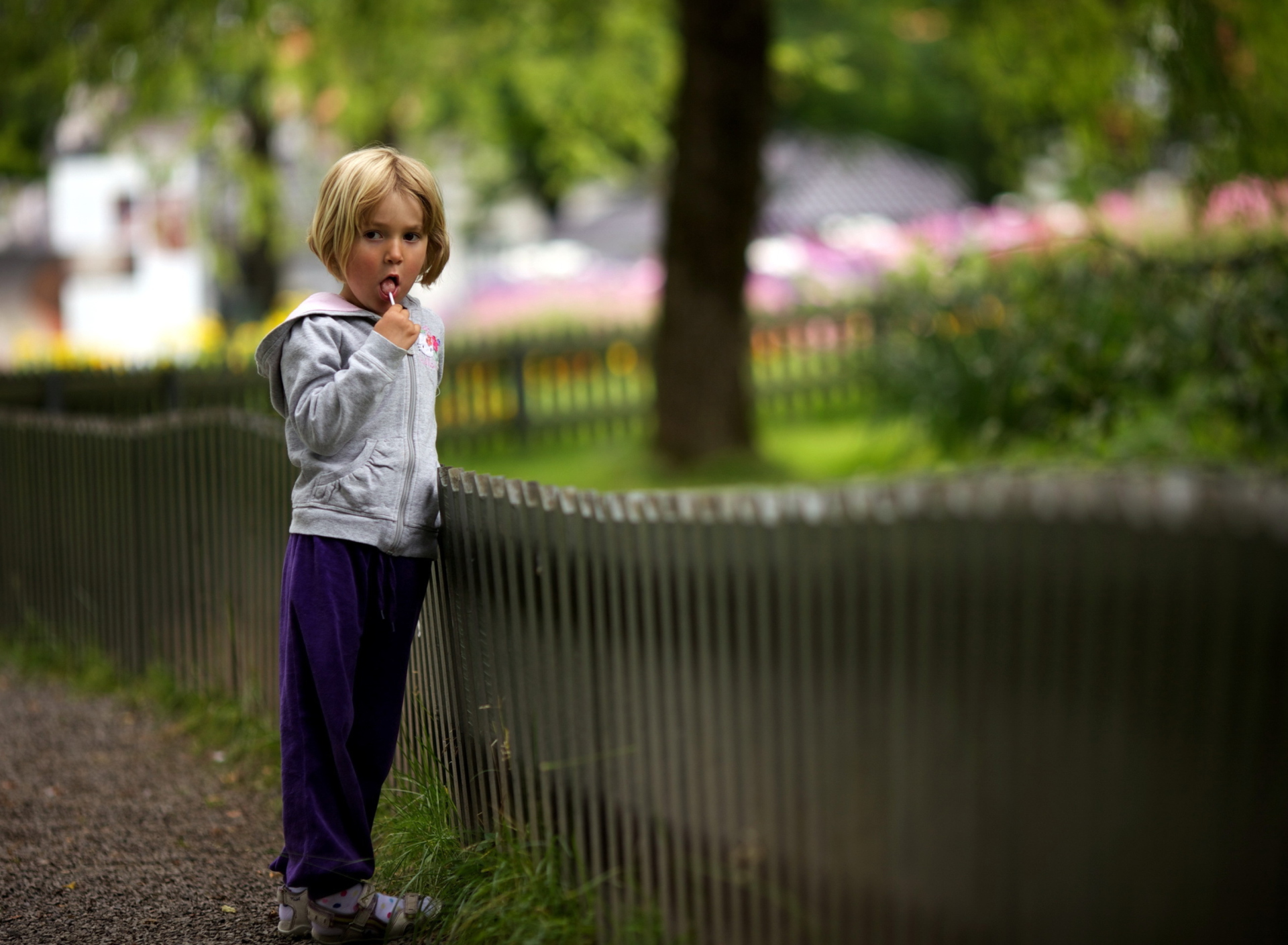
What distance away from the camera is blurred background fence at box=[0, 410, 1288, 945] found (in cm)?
186

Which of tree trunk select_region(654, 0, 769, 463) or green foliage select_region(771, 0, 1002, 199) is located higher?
green foliage select_region(771, 0, 1002, 199)

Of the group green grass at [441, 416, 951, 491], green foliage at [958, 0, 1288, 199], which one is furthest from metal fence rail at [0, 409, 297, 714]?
green foliage at [958, 0, 1288, 199]

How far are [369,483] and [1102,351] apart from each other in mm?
5575

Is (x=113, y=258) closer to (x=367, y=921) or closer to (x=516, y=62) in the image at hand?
(x=516, y=62)

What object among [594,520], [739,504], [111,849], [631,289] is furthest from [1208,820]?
[631,289]

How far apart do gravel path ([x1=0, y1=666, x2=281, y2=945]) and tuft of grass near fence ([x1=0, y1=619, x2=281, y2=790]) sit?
7cm

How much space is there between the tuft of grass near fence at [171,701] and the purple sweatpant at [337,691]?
4.68 feet

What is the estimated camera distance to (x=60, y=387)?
24.2ft

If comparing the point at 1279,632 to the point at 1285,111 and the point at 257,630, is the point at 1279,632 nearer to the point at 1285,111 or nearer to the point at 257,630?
the point at 257,630

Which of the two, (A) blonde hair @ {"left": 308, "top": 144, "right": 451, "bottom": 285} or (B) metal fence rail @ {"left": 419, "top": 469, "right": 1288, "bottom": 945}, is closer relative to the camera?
(B) metal fence rail @ {"left": 419, "top": 469, "right": 1288, "bottom": 945}

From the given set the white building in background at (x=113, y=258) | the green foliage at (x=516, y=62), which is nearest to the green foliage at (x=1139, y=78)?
the green foliage at (x=516, y=62)

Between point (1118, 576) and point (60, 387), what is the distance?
6707 mm

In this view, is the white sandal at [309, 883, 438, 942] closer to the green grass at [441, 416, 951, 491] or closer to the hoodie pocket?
the hoodie pocket

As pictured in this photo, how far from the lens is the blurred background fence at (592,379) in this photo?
13.0m
